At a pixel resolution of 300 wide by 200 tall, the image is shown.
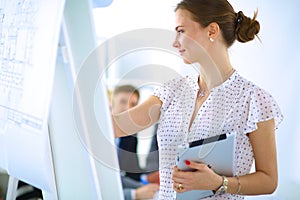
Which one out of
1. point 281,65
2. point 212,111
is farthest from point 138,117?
point 281,65

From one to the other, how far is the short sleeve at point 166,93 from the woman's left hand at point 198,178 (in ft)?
0.85

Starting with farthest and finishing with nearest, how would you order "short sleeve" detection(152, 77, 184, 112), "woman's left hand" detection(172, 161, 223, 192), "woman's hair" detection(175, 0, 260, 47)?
"short sleeve" detection(152, 77, 184, 112), "woman's hair" detection(175, 0, 260, 47), "woman's left hand" detection(172, 161, 223, 192)

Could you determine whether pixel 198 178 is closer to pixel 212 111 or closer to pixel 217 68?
pixel 212 111

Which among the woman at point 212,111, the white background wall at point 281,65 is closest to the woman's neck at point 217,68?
the woman at point 212,111

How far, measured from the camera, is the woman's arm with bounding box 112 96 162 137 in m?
1.22

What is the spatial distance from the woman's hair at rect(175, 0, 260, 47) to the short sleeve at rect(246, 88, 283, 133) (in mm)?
178

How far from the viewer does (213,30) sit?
111 cm

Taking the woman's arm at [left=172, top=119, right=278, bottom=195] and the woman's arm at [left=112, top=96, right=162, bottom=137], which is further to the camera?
the woman's arm at [left=112, top=96, right=162, bottom=137]

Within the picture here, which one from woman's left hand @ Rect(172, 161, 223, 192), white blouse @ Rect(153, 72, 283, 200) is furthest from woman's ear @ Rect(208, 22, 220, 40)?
woman's left hand @ Rect(172, 161, 223, 192)

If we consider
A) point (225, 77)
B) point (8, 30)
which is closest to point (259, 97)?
point (225, 77)

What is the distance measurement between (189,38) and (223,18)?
0.36ft

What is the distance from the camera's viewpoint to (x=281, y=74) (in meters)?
1.63

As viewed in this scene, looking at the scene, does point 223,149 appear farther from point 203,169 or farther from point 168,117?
point 168,117

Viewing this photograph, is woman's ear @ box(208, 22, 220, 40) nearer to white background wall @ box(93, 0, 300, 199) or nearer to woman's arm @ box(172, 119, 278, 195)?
woman's arm @ box(172, 119, 278, 195)
